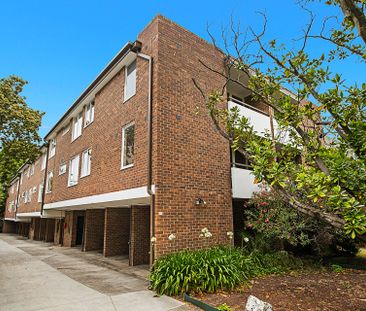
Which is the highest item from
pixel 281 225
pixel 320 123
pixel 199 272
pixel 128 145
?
pixel 128 145

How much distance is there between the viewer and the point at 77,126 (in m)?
16.7

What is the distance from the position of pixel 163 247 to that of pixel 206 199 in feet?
8.17

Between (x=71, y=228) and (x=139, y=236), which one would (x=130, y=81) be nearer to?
(x=139, y=236)

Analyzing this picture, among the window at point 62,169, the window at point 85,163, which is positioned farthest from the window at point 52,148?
the window at point 85,163

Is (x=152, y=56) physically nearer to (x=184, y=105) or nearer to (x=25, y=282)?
(x=184, y=105)

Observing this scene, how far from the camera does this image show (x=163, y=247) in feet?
26.4

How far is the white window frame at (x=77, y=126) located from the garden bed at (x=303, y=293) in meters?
12.9

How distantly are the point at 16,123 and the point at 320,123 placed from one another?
1429 centimetres

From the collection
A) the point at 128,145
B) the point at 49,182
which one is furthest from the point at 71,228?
the point at 128,145

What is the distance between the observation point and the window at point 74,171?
15114mm

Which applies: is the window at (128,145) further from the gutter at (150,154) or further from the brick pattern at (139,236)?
the brick pattern at (139,236)

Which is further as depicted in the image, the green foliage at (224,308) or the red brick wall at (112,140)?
the red brick wall at (112,140)

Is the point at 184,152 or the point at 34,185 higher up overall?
the point at 34,185

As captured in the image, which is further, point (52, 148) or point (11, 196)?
point (11, 196)
